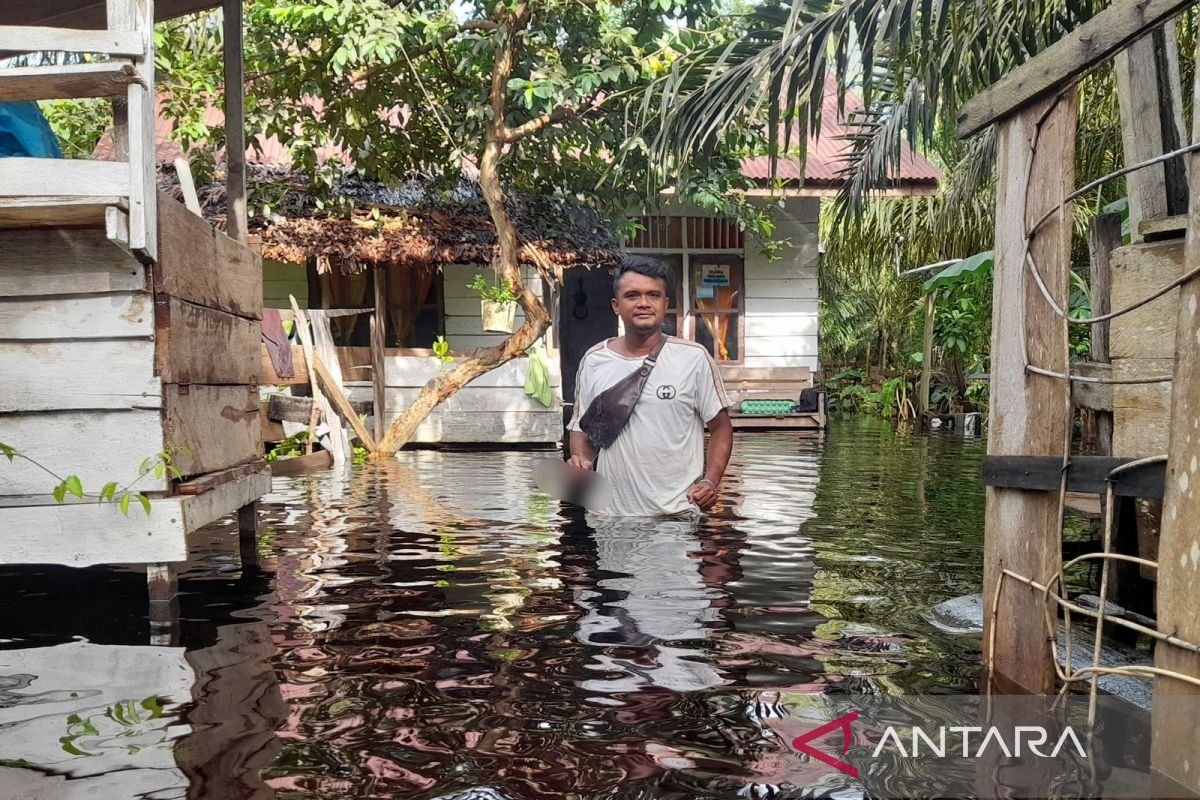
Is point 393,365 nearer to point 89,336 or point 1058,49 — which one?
point 89,336

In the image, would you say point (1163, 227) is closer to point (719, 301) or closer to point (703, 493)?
point (703, 493)

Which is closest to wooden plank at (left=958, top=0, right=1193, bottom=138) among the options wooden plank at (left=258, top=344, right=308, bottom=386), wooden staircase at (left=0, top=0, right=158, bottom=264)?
wooden staircase at (left=0, top=0, right=158, bottom=264)

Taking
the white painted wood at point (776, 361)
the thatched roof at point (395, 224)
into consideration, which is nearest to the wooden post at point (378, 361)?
the thatched roof at point (395, 224)

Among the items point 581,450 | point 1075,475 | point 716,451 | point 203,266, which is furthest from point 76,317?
point 1075,475

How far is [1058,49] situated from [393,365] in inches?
459

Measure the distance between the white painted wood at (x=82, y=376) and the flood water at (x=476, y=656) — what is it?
91 centimetres

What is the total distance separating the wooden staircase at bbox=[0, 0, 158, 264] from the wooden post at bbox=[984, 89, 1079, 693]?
114 inches

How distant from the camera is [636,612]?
4.45m

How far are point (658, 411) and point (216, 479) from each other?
1994mm

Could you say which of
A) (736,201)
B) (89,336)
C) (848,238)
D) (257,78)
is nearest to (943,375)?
(848,238)

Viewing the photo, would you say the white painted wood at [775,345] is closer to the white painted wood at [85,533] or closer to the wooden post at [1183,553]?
the white painted wood at [85,533]

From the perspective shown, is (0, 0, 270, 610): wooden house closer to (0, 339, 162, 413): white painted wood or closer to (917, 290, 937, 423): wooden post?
(0, 339, 162, 413): white painted wood

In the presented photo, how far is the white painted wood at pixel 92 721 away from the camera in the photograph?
8.46 feet

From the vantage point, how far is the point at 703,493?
4.97m
